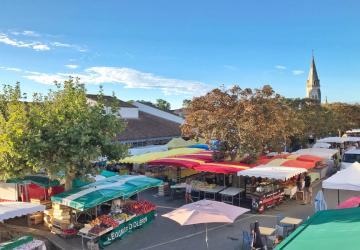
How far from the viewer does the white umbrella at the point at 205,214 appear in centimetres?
1044

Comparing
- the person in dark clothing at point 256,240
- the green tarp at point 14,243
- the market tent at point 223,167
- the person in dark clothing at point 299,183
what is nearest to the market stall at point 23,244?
the green tarp at point 14,243

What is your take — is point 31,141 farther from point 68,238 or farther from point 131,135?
point 131,135

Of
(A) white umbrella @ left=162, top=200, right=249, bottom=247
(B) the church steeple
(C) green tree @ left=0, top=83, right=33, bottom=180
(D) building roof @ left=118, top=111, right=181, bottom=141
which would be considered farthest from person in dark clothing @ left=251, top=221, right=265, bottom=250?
(B) the church steeple

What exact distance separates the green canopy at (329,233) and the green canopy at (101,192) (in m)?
7.76

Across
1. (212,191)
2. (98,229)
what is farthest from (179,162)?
(98,229)

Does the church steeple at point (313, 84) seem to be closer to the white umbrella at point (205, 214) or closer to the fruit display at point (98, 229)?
the white umbrella at point (205, 214)

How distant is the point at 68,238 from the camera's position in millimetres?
13094

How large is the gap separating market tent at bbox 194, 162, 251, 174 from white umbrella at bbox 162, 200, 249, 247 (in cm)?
604

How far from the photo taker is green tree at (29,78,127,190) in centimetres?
1265

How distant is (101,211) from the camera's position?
14930 millimetres

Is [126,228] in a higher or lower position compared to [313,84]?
lower

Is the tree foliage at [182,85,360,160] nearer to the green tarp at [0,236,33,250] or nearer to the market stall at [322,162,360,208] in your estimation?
the market stall at [322,162,360,208]

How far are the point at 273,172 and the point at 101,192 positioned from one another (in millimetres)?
8072

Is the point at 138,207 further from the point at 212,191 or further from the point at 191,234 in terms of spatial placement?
the point at 212,191
